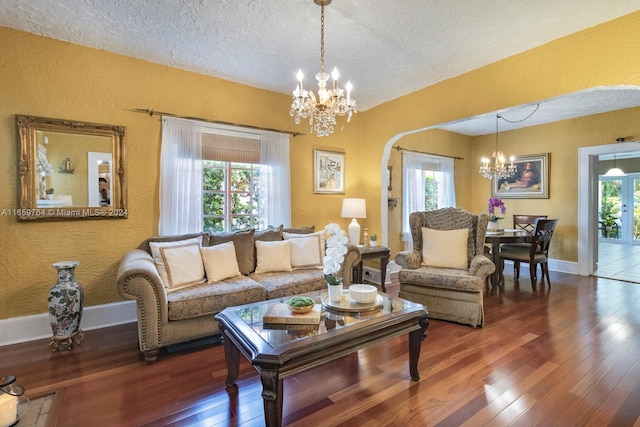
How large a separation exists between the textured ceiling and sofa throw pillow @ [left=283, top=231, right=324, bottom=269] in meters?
1.87

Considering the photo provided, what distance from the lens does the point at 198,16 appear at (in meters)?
2.34

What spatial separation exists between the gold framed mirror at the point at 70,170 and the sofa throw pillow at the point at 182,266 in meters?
0.79

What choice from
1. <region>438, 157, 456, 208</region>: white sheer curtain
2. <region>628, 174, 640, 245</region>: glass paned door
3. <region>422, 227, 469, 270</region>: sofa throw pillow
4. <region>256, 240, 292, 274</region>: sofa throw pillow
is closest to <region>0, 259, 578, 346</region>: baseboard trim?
<region>256, 240, 292, 274</region>: sofa throw pillow

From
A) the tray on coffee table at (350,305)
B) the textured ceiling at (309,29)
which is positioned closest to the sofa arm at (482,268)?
the tray on coffee table at (350,305)

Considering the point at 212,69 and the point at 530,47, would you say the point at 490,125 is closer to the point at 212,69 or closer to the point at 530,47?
the point at 530,47

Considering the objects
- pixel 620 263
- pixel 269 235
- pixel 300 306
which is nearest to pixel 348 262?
pixel 269 235

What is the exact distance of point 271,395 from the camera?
1.39 meters

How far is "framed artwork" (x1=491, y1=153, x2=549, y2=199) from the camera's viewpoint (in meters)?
5.50

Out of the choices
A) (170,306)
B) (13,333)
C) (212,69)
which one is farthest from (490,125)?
(13,333)

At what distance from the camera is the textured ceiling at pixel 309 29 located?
7.26 ft

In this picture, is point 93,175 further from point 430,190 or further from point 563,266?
point 563,266

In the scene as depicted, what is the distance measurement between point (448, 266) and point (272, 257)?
1.96 metres

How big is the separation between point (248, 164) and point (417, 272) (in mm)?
2410

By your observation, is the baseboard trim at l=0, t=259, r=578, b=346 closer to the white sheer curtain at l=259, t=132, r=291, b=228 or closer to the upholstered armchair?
the white sheer curtain at l=259, t=132, r=291, b=228
